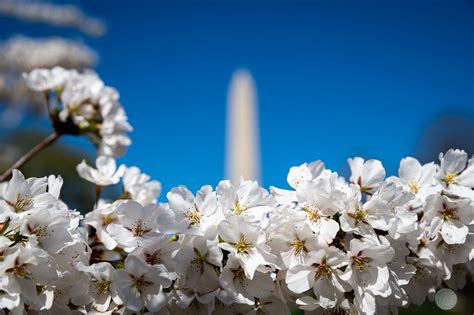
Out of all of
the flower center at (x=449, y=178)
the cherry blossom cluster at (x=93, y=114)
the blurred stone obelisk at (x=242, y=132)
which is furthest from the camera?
the blurred stone obelisk at (x=242, y=132)

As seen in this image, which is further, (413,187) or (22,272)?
(413,187)

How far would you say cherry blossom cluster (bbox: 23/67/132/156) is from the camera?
8.81 feet

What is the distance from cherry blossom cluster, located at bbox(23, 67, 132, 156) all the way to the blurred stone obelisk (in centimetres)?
2865

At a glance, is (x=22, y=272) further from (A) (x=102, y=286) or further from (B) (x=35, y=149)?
(B) (x=35, y=149)

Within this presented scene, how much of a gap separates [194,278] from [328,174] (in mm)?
485

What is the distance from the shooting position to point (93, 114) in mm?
2727

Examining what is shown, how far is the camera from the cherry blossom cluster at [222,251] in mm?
1344

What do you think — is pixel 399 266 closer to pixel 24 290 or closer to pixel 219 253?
pixel 219 253

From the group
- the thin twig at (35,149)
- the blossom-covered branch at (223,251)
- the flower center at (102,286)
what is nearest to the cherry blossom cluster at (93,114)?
the thin twig at (35,149)

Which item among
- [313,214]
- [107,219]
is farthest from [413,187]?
[107,219]

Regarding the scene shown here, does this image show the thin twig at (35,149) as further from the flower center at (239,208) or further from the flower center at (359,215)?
the flower center at (359,215)

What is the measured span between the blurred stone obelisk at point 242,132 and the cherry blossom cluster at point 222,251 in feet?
98.1

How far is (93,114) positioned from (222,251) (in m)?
1.56

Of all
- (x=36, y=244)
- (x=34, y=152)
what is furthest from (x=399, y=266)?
(x=34, y=152)
